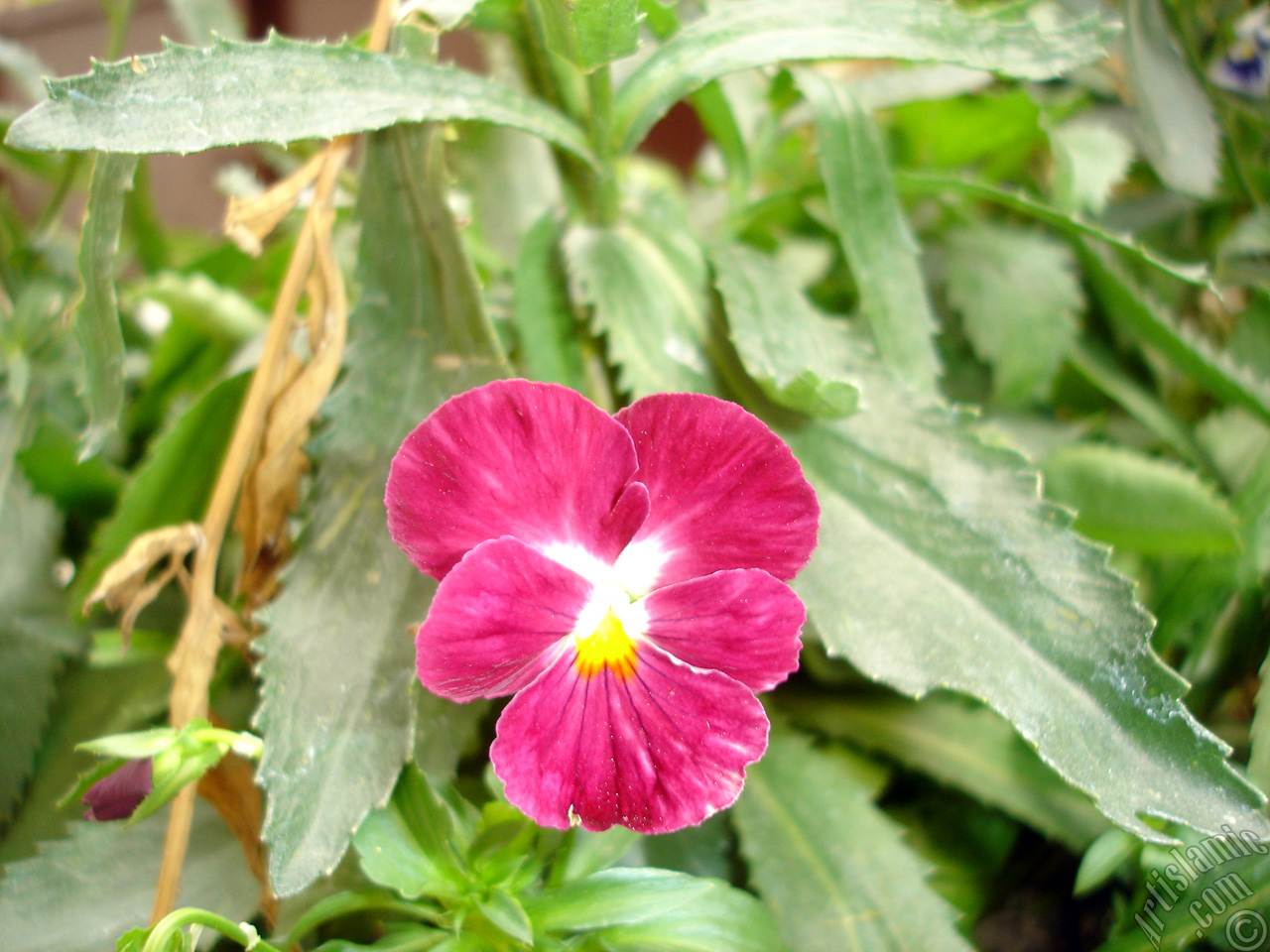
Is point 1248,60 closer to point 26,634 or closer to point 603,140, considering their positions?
point 603,140

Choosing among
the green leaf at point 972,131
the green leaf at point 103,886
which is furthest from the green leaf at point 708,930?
the green leaf at point 972,131

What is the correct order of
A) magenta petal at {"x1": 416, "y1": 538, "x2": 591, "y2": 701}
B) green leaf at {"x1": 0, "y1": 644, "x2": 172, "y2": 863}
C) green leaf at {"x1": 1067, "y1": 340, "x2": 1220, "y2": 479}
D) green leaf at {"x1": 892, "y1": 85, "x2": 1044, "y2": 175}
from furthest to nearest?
green leaf at {"x1": 892, "y1": 85, "x2": 1044, "y2": 175}, green leaf at {"x1": 1067, "y1": 340, "x2": 1220, "y2": 479}, green leaf at {"x1": 0, "y1": 644, "x2": 172, "y2": 863}, magenta petal at {"x1": 416, "y1": 538, "x2": 591, "y2": 701}

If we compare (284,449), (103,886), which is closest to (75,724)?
(103,886)

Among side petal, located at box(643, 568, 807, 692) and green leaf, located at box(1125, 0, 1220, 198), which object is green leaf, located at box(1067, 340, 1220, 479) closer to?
green leaf, located at box(1125, 0, 1220, 198)

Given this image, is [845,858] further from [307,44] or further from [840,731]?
[307,44]

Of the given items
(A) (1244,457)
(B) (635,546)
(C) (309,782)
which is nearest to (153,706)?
(C) (309,782)

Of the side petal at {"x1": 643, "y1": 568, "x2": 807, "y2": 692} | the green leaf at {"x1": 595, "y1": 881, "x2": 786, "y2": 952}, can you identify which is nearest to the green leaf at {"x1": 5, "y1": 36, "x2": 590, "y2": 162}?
the side petal at {"x1": 643, "y1": 568, "x2": 807, "y2": 692}

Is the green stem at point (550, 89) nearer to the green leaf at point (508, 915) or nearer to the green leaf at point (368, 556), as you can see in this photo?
the green leaf at point (368, 556)
